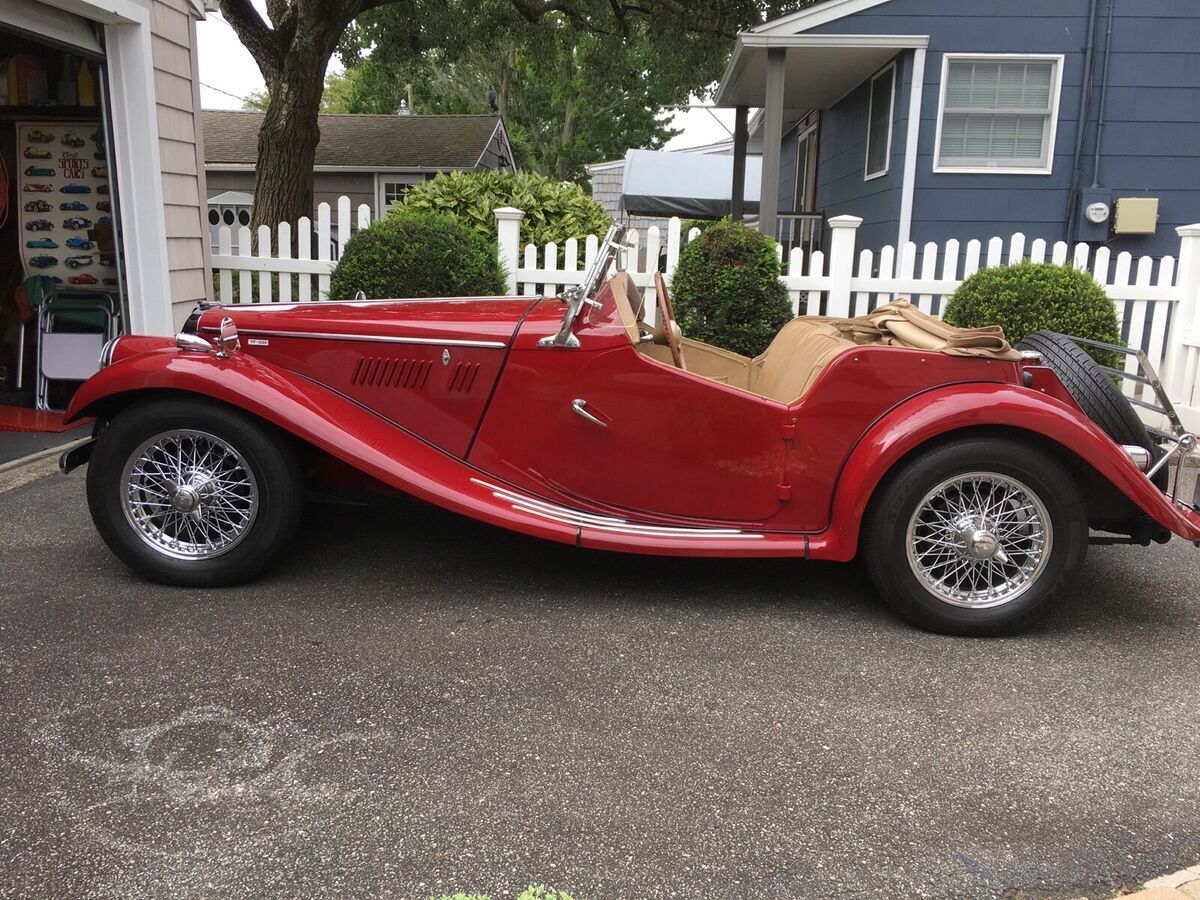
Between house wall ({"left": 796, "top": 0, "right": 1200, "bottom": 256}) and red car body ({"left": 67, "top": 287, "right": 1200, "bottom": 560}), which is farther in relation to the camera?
house wall ({"left": 796, "top": 0, "right": 1200, "bottom": 256})

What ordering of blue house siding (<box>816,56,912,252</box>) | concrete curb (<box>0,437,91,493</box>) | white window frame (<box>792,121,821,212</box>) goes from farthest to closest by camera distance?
white window frame (<box>792,121,821,212</box>) < blue house siding (<box>816,56,912,252</box>) < concrete curb (<box>0,437,91,493</box>)

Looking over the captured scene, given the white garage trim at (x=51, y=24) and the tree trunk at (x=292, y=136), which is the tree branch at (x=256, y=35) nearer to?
the tree trunk at (x=292, y=136)

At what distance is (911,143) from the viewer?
32.1 feet

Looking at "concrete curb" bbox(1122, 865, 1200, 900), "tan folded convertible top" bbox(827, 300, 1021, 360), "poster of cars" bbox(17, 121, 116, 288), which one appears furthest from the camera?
"poster of cars" bbox(17, 121, 116, 288)

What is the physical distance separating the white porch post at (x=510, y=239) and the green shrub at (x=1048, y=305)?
3.32 metres

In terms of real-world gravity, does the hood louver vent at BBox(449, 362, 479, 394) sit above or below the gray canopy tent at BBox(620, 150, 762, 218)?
below

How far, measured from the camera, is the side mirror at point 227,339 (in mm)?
3604

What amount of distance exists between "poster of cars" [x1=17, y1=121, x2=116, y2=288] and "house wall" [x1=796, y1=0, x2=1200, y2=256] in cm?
700

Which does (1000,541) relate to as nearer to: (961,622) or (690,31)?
(961,622)

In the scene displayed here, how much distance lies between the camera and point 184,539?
368cm

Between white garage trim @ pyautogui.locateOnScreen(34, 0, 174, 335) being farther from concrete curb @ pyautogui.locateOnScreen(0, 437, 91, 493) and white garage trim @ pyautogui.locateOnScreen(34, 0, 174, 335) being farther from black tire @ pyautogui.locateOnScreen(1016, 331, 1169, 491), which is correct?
black tire @ pyautogui.locateOnScreen(1016, 331, 1169, 491)

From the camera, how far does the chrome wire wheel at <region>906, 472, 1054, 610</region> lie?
3359mm

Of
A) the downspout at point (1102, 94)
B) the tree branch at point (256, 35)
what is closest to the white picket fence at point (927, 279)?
the downspout at point (1102, 94)

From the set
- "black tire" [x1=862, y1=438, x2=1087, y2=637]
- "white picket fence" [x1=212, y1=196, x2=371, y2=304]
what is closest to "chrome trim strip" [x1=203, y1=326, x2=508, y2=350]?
"black tire" [x1=862, y1=438, x2=1087, y2=637]
